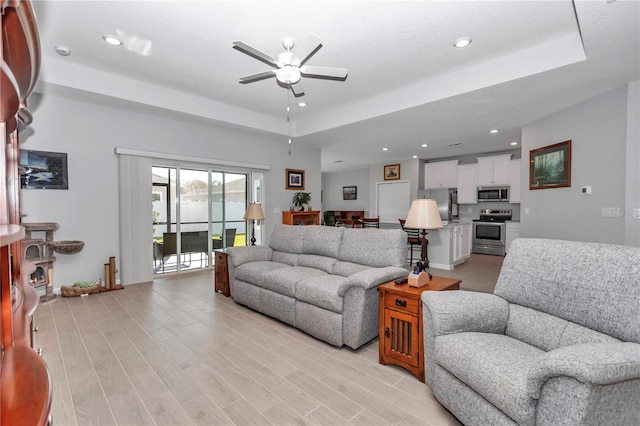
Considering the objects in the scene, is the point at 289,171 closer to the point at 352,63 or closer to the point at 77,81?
the point at 352,63

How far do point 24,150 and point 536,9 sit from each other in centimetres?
592

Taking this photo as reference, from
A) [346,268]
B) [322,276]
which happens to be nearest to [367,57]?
[346,268]

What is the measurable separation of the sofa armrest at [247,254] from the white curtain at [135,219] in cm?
181

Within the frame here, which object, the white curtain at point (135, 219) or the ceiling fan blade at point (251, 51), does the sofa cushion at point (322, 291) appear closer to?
the ceiling fan blade at point (251, 51)

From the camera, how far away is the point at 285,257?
3.99 m

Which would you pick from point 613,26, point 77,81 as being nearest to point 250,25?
point 77,81

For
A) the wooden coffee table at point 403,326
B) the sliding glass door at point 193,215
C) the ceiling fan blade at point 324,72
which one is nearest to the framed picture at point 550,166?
the wooden coffee table at point 403,326

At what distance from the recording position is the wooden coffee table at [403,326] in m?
→ 2.16

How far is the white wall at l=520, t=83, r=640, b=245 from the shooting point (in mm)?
3429

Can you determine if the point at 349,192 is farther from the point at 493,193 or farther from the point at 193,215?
the point at 193,215

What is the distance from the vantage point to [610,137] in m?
3.63

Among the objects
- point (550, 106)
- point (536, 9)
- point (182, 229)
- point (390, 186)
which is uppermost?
point (536, 9)

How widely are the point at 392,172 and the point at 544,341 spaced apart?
8015 mm

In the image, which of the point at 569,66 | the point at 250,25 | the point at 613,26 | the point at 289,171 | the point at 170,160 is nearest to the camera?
the point at 613,26
